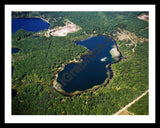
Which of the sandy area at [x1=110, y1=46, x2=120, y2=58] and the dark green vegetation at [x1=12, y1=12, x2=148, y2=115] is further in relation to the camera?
the sandy area at [x1=110, y1=46, x2=120, y2=58]

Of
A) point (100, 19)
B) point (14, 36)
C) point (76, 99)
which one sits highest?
point (100, 19)

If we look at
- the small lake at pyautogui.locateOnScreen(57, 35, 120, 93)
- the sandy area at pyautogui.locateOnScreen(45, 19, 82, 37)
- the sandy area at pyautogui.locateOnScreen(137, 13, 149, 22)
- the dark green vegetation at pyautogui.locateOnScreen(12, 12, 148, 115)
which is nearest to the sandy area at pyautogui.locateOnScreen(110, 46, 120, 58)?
the small lake at pyautogui.locateOnScreen(57, 35, 120, 93)

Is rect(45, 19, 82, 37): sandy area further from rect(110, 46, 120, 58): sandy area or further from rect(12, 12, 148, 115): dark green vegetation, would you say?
rect(110, 46, 120, 58): sandy area

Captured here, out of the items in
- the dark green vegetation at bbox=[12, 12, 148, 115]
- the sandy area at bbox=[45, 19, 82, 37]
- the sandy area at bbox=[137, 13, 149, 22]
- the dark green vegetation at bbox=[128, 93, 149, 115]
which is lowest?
the dark green vegetation at bbox=[128, 93, 149, 115]

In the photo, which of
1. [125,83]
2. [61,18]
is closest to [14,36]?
[61,18]

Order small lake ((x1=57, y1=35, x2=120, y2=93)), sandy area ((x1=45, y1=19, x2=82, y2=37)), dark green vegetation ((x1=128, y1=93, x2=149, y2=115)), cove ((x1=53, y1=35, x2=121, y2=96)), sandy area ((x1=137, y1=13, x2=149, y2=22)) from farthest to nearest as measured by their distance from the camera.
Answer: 1. sandy area ((x1=137, y1=13, x2=149, y2=22))
2. sandy area ((x1=45, y1=19, x2=82, y2=37))
3. small lake ((x1=57, y1=35, x2=120, y2=93))
4. cove ((x1=53, y1=35, x2=121, y2=96))
5. dark green vegetation ((x1=128, y1=93, x2=149, y2=115))

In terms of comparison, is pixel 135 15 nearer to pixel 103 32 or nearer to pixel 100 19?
pixel 100 19
